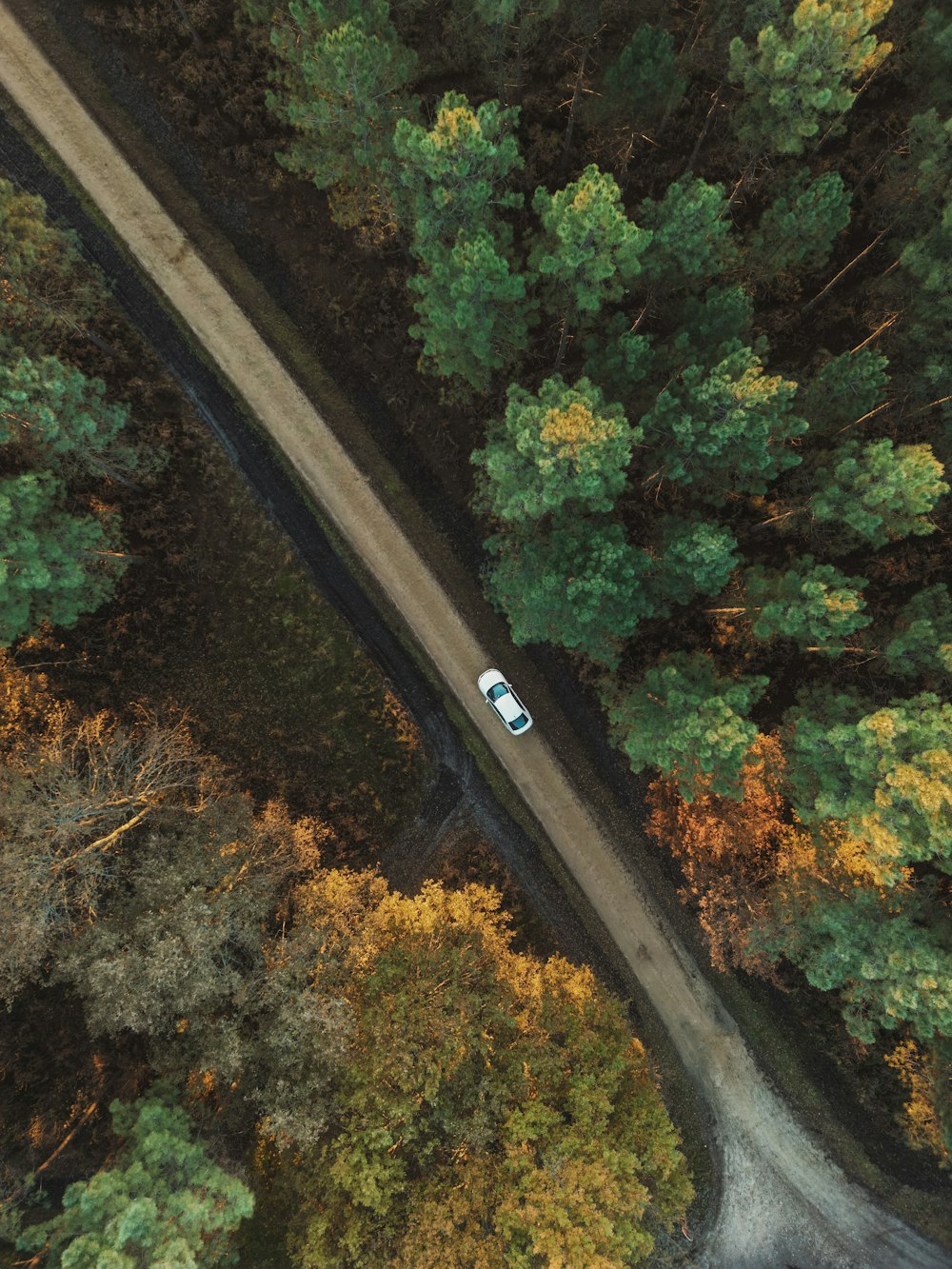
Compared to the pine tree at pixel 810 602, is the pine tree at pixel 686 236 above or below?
above

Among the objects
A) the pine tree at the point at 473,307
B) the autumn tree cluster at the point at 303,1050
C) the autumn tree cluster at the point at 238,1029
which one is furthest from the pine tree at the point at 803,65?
the autumn tree cluster at the point at 303,1050

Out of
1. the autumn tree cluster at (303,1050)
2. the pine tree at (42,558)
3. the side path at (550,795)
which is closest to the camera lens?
the pine tree at (42,558)

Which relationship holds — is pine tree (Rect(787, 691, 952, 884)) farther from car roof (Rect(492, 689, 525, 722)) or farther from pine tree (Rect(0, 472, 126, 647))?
pine tree (Rect(0, 472, 126, 647))

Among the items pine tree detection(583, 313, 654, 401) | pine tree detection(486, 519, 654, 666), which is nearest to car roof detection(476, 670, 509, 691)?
pine tree detection(486, 519, 654, 666)

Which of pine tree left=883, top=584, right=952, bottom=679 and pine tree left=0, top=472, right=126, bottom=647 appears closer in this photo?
pine tree left=0, top=472, right=126, bottom=647

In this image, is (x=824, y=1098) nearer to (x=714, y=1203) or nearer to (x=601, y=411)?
(x=714, y=1203)

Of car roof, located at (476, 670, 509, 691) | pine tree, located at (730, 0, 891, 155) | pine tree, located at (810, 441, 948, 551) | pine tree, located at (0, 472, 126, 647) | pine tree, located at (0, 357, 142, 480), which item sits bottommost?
car roof, located at (476, 670, 509, 691)

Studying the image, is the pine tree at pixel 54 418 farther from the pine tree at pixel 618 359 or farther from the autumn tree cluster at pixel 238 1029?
the pine tree at pixel 618 359
